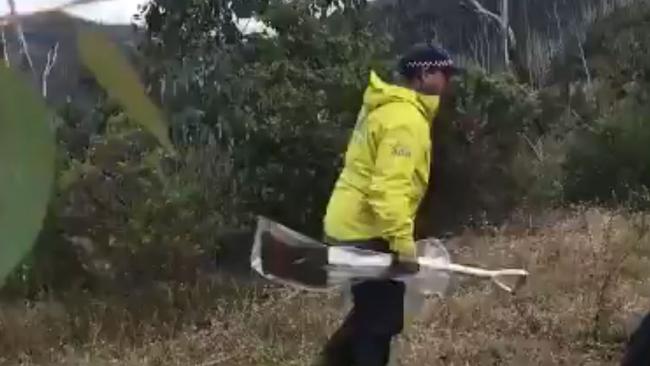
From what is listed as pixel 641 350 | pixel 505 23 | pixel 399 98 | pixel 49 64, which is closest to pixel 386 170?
pixel 399 98

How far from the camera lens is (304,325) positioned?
5.41 metres

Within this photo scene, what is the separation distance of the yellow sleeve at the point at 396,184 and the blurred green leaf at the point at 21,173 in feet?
10.8

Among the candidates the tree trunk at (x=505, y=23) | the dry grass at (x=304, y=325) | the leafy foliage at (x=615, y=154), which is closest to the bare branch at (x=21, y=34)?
the dry grass at (x=304, y=325)

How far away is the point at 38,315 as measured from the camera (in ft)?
18.1

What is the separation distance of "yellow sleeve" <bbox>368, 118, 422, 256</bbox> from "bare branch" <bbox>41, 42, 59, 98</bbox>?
10.4 feet

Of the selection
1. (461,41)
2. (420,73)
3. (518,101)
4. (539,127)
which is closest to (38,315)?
(420,73)

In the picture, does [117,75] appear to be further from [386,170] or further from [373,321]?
[373,321]

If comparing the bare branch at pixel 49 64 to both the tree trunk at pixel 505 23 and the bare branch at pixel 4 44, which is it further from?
the tree trunk at pixel 505 23

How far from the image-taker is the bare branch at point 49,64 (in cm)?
50

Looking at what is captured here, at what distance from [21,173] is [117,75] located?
6cm

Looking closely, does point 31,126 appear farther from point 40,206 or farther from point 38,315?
point 38,315

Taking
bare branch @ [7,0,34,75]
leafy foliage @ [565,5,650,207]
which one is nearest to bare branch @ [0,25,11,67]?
bare branch @ [7,0,34,75]

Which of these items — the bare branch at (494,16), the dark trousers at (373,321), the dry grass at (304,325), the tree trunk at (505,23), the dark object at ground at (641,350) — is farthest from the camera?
the bare branch at (494,16)

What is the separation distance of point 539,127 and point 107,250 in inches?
203
